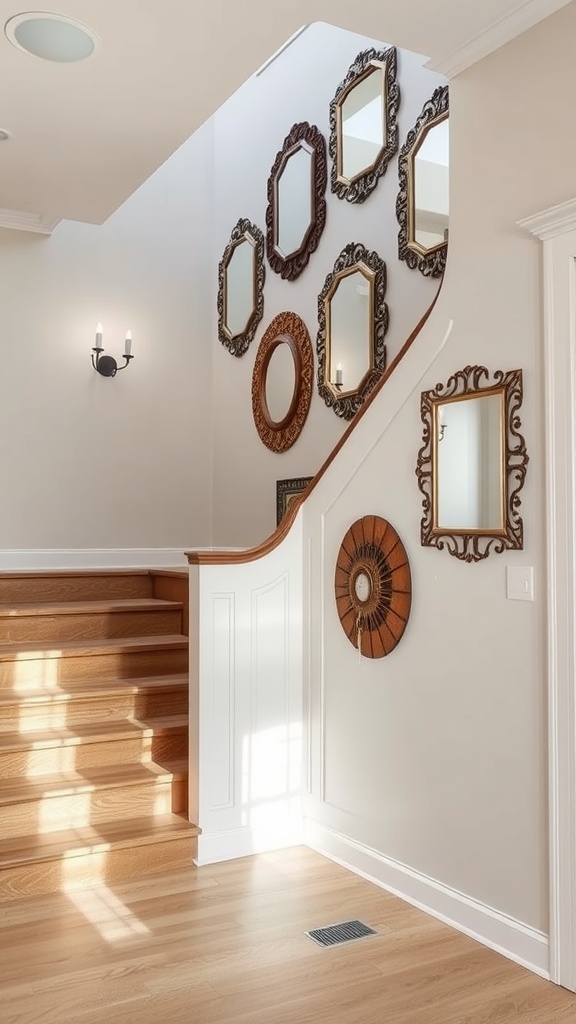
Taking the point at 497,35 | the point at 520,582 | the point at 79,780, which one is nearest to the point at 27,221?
the point at 497,35

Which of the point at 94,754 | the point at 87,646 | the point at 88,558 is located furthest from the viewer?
the point at 88,558

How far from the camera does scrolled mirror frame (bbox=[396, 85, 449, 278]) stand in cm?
371

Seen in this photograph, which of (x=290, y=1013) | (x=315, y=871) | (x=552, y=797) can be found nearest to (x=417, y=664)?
(x=552, y=797)

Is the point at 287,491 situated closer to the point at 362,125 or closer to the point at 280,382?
the point at 280,382

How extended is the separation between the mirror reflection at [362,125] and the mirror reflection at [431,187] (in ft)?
1.12

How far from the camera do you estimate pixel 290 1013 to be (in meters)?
2.34

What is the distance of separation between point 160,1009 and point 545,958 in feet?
3.60

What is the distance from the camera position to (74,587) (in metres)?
4.78

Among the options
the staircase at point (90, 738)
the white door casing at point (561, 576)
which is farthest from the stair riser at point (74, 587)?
the white door casing at point (561, 576)

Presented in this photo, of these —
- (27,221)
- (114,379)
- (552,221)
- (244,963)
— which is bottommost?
(244,963)

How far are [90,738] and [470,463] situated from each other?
193cm

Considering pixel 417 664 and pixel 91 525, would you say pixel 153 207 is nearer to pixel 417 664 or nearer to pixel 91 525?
pixel 91 525

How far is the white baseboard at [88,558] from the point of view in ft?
17.1

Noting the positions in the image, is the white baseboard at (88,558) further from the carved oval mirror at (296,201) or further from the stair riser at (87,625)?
the carved oval mirror at (296,201)
